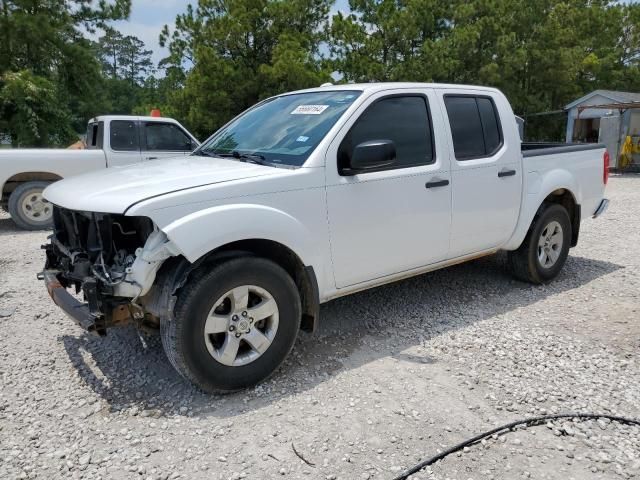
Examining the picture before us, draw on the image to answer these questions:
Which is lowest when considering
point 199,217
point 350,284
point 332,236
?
point 350,284

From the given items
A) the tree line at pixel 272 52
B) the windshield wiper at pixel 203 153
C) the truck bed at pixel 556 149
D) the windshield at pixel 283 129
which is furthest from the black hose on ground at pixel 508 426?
the tree line at pixel 272 52

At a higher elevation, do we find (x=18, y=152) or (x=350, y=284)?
(x=18, y=152)

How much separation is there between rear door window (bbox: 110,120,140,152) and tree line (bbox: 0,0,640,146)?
842cm

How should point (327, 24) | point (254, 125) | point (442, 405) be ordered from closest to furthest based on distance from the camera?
point (442, 405) → point (254, 125) → point (327, 24)

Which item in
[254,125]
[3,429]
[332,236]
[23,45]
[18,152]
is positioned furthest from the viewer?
[23,45]

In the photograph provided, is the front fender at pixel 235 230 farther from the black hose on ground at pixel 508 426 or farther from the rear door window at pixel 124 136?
the rear door window at pixel 124 136

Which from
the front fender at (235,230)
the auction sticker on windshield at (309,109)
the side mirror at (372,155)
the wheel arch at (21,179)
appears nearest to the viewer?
the front fender at (235,230)

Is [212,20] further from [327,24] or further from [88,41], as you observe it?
[88,41]

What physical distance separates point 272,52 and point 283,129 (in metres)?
15.2

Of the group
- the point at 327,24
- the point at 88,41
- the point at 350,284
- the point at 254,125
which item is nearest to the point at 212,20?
the point at 327,24

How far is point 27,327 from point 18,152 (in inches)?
204

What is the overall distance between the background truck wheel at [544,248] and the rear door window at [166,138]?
6.52 meters

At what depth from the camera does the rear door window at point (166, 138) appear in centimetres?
962

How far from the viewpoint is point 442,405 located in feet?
10.7
